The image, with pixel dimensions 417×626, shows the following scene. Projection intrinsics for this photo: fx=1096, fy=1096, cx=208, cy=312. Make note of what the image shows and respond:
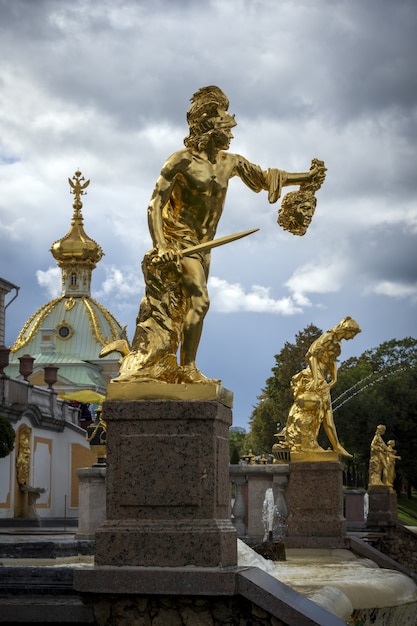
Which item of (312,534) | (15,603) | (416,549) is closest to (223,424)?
(15,603)

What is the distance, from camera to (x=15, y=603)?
7699 mm

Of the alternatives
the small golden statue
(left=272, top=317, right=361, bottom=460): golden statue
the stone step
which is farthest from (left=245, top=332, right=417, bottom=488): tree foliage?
the stone step

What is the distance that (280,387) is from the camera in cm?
6638

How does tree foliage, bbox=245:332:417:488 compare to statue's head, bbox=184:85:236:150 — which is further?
tree foliage, bbox=245:332:417:488

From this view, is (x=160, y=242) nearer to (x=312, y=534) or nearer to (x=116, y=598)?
(x=116, y=598)

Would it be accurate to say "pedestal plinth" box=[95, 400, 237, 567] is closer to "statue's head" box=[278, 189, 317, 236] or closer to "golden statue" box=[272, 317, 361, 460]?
"statue's head" box=[278, 189, 317, 236]

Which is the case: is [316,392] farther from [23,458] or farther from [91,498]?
[23,458]

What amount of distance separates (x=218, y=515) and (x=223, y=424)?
0.72 m

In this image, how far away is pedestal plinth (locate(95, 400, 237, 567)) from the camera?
782 cm

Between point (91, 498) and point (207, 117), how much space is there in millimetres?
7460

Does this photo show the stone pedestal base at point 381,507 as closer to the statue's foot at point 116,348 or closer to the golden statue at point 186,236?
the statue's foot at point 116,348

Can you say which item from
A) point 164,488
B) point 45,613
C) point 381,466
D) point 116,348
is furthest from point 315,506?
point 381,466

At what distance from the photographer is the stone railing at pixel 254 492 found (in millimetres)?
16109

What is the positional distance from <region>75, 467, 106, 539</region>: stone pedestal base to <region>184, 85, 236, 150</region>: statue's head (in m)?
7.06
